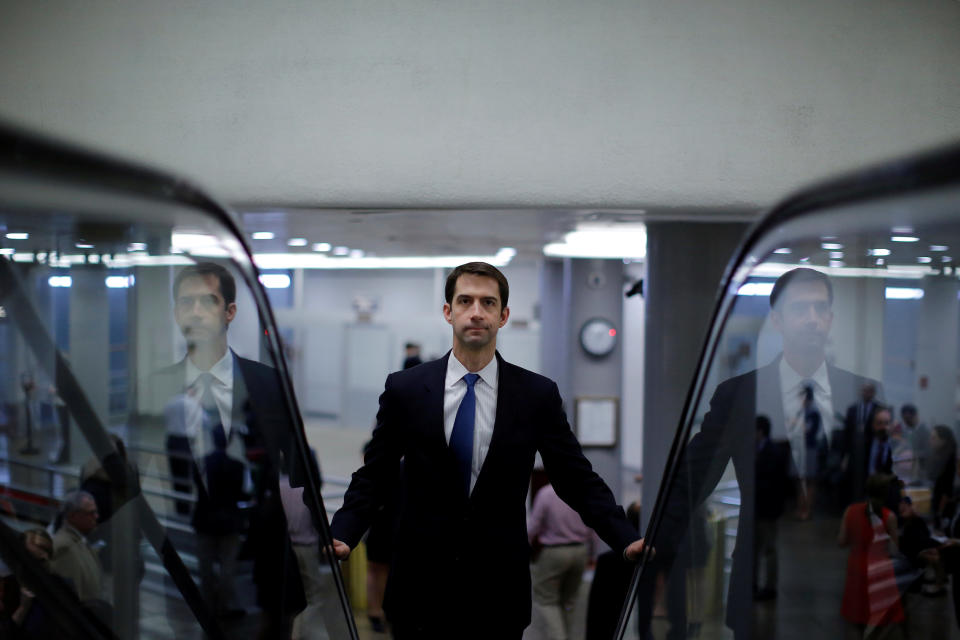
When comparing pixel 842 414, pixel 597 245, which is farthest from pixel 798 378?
pixel 597 245

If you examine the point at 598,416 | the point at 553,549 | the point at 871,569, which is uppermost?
the point at 871,569

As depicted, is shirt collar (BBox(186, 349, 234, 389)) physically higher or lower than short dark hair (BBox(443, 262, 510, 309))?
lower

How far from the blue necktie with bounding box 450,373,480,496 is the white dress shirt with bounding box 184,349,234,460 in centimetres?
90

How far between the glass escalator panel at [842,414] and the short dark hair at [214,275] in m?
1.17

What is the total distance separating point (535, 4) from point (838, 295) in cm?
213

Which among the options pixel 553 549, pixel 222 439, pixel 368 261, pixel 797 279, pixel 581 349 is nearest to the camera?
pixel 797 279

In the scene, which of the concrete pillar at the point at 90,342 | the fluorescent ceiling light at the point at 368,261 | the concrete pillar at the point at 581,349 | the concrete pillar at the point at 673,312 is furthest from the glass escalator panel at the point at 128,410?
the concrete pillar at the point at 581,349

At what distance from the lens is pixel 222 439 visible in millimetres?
1905

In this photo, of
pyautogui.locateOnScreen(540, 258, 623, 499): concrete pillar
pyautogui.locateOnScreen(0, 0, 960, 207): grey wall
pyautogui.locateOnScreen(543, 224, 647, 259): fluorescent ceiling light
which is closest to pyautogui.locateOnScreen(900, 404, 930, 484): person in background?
pyautogui.locateOnScreen(0, 0, 960, 207): grey wall

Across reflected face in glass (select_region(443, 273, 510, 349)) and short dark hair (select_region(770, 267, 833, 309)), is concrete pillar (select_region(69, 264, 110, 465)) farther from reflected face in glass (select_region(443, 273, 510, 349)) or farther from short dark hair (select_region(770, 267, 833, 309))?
short dark hair (select_region(770, 267, 833, 309))

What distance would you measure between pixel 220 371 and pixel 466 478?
1.03m

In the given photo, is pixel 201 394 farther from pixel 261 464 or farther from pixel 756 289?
pixel 756 289

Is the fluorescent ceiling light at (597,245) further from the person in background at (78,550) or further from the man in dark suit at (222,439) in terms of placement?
the person in background at (78,550)

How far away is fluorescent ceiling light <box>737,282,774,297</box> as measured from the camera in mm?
1911
